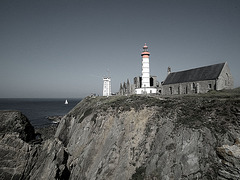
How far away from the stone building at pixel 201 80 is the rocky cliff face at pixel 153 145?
15.9 meters

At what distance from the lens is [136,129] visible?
18.9 metres

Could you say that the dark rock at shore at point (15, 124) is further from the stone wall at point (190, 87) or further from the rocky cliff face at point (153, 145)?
the stone wall at point (190, 87)

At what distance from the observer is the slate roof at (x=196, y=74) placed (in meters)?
33.5

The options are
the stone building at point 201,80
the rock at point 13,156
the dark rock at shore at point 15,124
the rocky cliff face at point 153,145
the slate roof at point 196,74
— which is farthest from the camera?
the slate roof at point 196,74

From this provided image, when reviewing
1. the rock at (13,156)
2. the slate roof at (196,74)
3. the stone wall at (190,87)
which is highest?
the slate roof at (196,74)

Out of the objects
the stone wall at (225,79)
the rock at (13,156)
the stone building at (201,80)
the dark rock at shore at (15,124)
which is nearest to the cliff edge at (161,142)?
the rock at (13,156)

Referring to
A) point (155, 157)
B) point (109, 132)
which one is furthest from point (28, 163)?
point (155, 157)

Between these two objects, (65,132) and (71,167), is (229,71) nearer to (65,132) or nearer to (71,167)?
(71,167)

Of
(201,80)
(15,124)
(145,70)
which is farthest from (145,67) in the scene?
(15,124)

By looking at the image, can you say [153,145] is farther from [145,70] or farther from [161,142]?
[145,70]

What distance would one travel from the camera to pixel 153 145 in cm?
1623

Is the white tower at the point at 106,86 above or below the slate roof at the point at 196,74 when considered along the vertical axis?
below

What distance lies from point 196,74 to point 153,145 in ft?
95.4

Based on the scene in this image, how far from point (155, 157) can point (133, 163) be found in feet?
9.66
